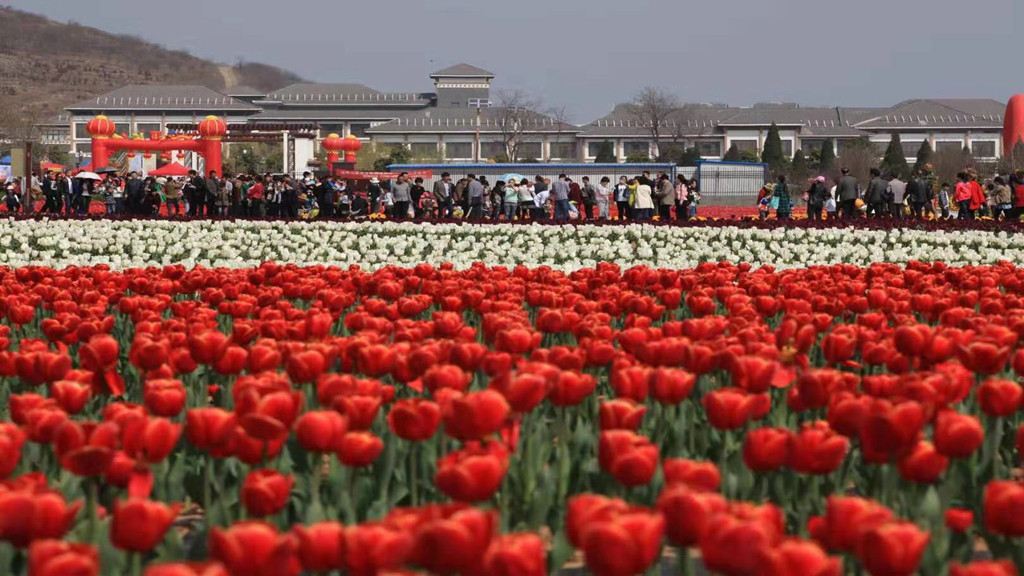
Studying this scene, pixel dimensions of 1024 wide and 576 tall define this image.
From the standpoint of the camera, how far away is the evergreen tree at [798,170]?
67.1 meters

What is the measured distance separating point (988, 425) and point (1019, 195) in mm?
20311

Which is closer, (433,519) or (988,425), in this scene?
(433,519)

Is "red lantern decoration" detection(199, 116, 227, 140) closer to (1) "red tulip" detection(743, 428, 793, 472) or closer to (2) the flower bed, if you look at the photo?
(2) the flower bed

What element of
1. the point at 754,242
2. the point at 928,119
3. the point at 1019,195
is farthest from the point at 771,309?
the point at 928,119

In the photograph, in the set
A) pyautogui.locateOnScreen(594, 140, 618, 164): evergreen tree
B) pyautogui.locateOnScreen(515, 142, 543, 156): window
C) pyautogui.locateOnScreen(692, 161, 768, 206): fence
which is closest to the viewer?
pyautogui.locateOnScreen(692, 161, 768, 206): fence

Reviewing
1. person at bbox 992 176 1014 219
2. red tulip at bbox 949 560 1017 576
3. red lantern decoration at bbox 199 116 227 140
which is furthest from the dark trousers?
red lantern decoration at bbox 199 116 227 140

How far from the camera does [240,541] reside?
8.38 ft

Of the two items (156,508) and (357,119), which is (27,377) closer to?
(156,508)

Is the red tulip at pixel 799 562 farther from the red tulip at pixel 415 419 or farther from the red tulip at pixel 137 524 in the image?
the red tulip at pixel 415 419

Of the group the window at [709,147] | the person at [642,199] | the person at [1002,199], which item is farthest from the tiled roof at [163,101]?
the person at [1002,199]

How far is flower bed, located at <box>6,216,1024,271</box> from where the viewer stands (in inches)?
602

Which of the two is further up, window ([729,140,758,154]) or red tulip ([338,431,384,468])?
window ([729,140,758,154])

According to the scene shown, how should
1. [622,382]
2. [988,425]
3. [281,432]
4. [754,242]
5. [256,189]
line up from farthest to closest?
[256,189], [754,242], [988,425], [622,382], [281,432]

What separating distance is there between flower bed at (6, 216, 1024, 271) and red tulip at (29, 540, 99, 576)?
10.3 meters
